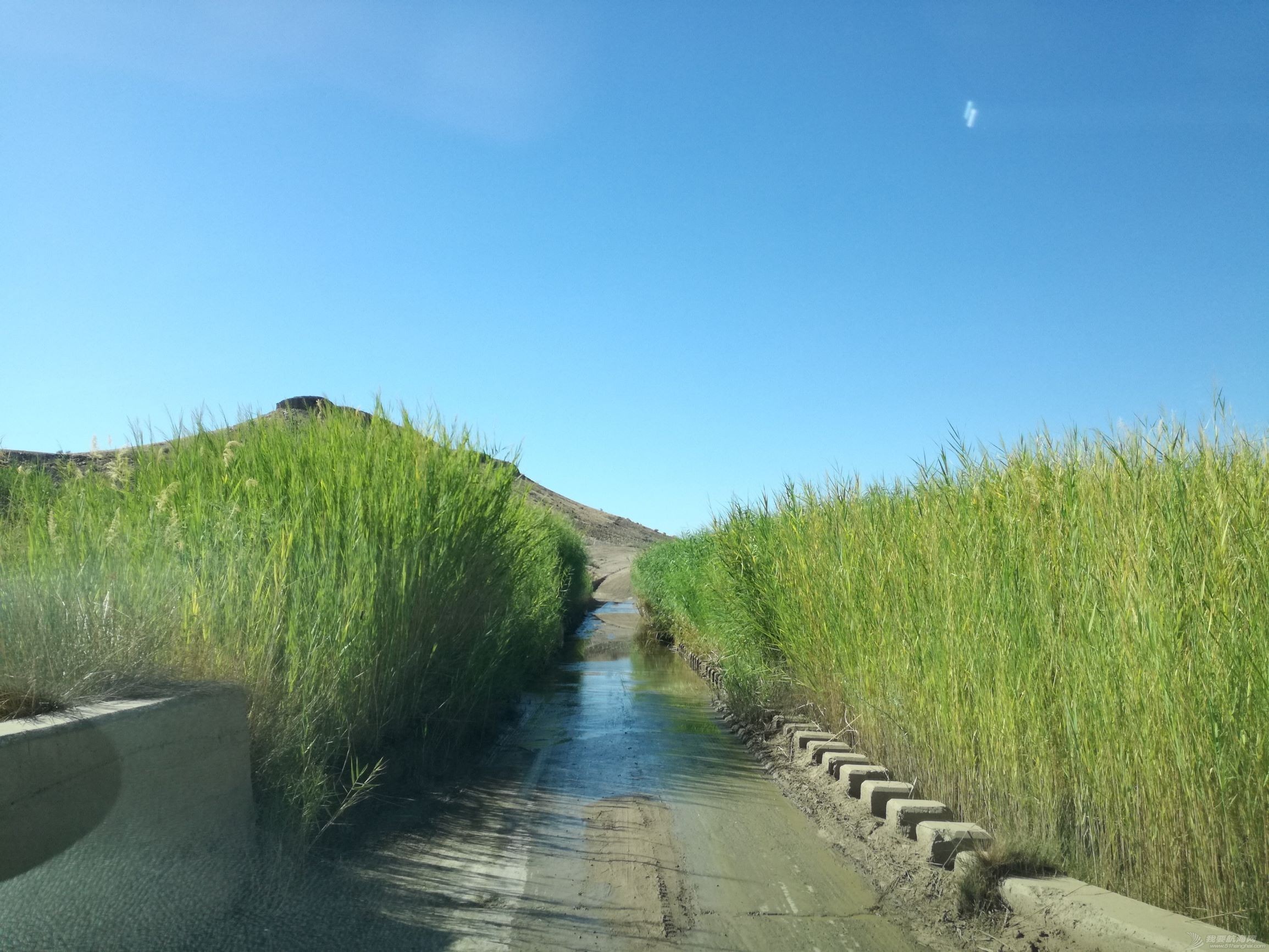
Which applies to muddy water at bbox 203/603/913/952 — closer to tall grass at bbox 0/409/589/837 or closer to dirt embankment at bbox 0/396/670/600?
tall grass at bbox 0/409/589/837

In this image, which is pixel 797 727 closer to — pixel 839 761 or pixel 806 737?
pixel 806 737

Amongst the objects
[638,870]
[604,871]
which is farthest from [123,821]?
[638,870]

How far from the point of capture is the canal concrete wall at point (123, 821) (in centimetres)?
360

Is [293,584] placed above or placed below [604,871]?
above

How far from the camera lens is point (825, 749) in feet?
25.8

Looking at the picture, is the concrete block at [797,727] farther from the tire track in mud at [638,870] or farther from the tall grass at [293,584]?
the tall grass at [293,584]

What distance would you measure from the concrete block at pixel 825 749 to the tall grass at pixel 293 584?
3037 millimetres

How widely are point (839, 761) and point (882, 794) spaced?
1022 mm

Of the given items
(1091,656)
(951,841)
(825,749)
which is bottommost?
(951,841)

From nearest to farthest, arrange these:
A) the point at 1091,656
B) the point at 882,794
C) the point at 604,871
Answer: the point at 1091,656
the point at 604,871
the point at 882,794

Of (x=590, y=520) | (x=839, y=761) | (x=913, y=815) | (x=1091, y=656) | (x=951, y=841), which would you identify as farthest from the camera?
(x=590, y=520)

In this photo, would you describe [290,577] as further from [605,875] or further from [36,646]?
[605,875]

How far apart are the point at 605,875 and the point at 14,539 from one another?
4624 millimetres

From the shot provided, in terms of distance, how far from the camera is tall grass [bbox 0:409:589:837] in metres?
5.07
